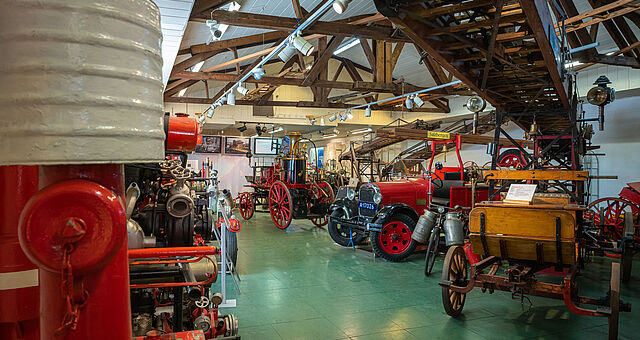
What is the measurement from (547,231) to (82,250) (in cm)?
375

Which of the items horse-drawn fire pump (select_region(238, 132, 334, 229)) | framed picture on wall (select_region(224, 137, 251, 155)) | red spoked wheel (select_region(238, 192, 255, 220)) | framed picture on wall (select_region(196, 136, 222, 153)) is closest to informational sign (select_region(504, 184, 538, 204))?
horse-drawn fire pump (select_region(238, 132, 334, 229))

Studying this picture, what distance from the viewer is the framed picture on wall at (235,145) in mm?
15102

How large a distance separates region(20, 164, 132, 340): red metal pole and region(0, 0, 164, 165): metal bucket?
9 centimetres

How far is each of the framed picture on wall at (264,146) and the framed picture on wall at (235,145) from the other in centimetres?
36

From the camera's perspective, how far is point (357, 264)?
618 cm

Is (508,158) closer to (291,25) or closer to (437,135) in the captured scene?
(437,135)

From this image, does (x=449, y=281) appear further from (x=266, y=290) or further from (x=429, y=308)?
(x=266, y=290)

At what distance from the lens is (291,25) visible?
6.64 meters

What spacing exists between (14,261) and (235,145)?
46.8ft

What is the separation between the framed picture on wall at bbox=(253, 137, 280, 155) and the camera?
14.9m

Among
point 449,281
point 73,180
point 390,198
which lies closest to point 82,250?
point 73,180

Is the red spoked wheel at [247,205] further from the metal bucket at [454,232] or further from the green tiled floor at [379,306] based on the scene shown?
the metal bucket at [454,232]

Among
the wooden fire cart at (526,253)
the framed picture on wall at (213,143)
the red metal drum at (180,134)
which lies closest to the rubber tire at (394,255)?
the wooden fire cart at (526,253)

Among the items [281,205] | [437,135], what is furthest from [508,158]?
[281,205]
